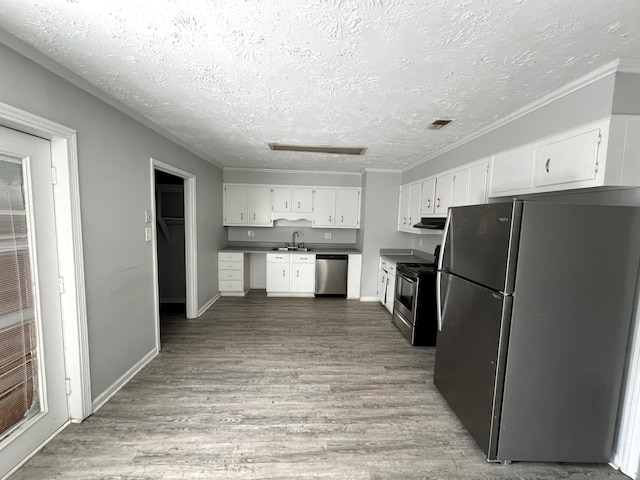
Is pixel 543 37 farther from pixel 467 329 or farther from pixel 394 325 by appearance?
pixel 394 325

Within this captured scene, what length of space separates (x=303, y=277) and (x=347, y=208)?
1585mm

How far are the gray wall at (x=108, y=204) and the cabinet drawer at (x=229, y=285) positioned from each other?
80.8 inches

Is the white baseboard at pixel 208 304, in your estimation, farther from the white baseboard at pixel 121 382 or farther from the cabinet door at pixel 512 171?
the cabinet door at pixel 512 171

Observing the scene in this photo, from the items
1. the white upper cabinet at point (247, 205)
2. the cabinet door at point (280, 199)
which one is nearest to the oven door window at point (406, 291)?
the cabinet door at point (280, 199)

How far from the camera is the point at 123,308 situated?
2.29m

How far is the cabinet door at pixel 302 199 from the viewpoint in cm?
502

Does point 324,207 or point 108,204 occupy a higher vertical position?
point 324,207

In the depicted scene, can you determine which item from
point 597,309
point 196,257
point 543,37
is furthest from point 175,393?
point 543,37

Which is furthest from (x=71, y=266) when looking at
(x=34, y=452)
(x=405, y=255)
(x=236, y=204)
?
(x=405, y=255)

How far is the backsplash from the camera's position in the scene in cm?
532

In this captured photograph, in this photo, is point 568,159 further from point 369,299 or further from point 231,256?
point 231,256

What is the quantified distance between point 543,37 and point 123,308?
11.1ft

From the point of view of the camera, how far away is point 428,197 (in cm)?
362

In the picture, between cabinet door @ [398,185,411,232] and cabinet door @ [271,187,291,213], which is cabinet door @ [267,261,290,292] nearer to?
cabinet door @ [271,187,291,213]
